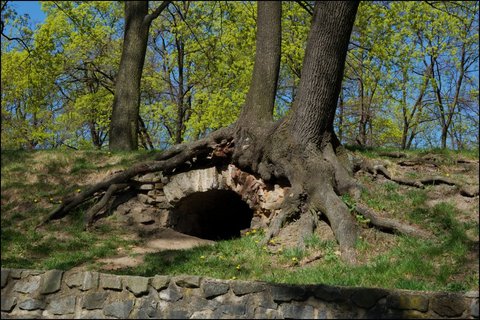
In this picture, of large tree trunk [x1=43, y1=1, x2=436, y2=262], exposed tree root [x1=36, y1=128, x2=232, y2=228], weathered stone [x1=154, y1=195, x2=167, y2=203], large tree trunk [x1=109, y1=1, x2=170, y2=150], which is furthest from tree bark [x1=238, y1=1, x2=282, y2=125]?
large tree trunk [x1=109, y1=1, x2=170, y2=150]

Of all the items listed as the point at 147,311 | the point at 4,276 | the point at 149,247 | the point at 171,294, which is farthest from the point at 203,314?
the point at 149,247

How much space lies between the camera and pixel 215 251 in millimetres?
8617

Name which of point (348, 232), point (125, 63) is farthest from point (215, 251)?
point (125, 63)

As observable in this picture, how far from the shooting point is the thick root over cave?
8.21 metres

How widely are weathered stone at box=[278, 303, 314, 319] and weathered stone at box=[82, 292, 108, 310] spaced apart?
7.23 feet

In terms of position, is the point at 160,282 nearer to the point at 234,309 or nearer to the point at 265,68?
the point at 234,309

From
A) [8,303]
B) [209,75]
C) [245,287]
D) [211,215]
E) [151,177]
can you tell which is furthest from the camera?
[209,75]

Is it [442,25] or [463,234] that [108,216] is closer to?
[463,234]

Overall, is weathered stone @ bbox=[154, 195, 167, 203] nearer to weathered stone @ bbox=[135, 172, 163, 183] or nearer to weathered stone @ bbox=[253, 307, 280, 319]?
weathered stone @ bbox=[135, 172, 163, 183]

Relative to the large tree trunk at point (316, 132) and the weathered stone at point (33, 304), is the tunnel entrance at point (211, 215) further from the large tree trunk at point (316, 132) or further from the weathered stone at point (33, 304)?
the weathered stone at point (33, 304)

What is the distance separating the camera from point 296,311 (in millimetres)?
5824

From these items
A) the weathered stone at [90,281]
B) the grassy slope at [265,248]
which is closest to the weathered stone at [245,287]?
the grassy slope at [265,248]

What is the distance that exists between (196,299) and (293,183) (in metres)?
3.72

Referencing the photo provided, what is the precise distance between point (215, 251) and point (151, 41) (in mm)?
22197
